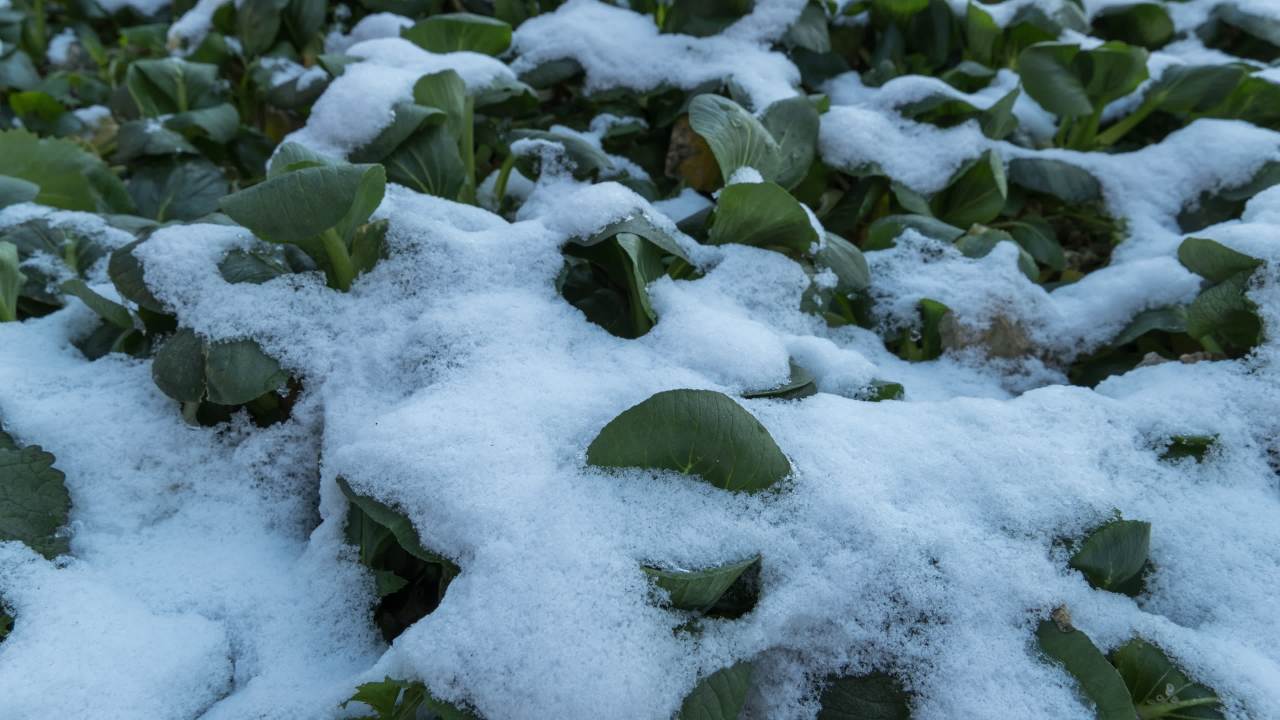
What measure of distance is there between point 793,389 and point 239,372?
2.54 ft

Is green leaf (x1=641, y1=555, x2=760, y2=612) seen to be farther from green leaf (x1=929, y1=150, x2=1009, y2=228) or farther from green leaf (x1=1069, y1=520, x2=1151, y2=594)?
green leaf (x1=929, y1=150, x2=1009, y2=228)

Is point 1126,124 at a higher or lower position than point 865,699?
higher

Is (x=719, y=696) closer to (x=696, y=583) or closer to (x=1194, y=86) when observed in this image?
(x=696, y=583)

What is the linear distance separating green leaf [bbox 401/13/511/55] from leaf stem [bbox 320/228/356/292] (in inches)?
28.9

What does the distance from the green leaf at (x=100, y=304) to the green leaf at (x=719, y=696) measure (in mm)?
1100

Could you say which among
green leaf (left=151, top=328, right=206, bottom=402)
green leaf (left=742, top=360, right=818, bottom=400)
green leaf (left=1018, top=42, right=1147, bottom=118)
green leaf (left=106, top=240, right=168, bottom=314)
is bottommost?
green leaf (left=151, top=328, right=206, bottom=402)

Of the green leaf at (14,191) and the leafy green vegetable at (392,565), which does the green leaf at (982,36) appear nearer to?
the leafy green vegetable at (392,565)

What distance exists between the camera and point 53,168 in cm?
170

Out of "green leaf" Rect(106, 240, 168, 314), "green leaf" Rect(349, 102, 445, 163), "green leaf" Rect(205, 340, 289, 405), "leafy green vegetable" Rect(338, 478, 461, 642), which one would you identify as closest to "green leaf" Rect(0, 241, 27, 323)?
"green leaf" Rect(106, 240, 168, 314)

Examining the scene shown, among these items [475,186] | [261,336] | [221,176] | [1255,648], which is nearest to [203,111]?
[221,176]

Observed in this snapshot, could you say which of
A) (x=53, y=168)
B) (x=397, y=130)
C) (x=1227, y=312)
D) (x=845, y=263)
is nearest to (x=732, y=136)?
(x=845, y=263)

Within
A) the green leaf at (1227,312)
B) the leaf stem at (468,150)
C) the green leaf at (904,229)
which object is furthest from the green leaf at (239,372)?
the green leaf at (1227,312)

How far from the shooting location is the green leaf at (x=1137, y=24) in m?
2.25

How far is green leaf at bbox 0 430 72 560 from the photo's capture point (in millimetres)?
1117
